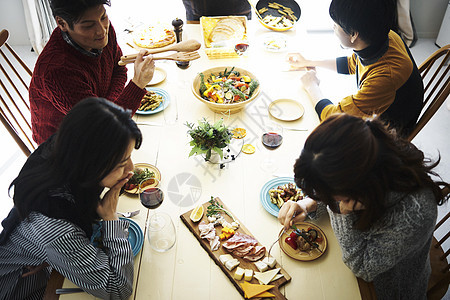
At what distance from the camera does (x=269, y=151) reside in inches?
71.5

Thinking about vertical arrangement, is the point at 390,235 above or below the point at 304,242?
above

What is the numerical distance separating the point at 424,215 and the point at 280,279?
0.53 metres

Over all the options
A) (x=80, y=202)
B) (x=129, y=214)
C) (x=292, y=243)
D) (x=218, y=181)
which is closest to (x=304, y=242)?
(x=292, y=243)

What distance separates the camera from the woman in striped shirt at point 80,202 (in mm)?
1167

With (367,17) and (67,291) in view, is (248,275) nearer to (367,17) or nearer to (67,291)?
(67,291)

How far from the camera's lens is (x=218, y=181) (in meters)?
1.68

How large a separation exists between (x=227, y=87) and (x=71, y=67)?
2.56 ft

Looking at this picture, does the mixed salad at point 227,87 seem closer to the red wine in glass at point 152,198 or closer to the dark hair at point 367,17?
the dark hair at point 367,17

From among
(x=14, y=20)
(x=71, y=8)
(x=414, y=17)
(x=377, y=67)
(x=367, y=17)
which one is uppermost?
(x=71, y=8)

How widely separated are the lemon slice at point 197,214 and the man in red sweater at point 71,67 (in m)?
0.62

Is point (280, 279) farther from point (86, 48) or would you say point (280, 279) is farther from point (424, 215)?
point (86, 48)

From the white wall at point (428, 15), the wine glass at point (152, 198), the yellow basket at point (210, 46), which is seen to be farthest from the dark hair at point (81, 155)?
the white wall at point (428, 15)

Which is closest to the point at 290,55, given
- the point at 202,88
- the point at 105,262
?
the point at 202,88

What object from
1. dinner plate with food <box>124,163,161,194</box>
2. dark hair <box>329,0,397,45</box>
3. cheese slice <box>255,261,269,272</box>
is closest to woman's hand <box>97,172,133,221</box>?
dinner plate with food <box>124,163,161,194</box>
